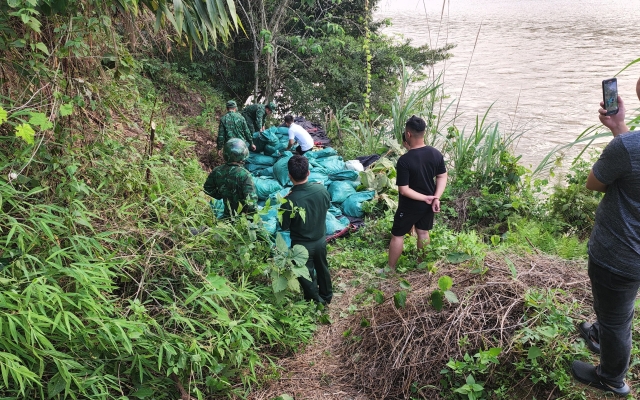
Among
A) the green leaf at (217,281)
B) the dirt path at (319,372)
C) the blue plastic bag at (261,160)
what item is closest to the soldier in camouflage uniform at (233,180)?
the green leaf at (217,281)

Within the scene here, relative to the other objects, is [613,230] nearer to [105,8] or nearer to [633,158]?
[633,158]

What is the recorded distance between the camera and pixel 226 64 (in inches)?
395

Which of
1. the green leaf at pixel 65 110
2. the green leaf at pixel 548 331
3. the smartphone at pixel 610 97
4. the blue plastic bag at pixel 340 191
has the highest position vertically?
the green leaf at pixel 65 110

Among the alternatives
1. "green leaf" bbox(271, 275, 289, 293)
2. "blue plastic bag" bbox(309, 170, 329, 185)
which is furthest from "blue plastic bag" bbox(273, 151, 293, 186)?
"green leaf" bbox(271, 275, 289, 293)

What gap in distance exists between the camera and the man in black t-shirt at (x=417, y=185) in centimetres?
359

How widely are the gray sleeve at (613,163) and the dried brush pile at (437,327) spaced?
34.5 inches

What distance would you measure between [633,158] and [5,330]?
2765 millimetres

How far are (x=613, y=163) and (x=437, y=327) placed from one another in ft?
4.15

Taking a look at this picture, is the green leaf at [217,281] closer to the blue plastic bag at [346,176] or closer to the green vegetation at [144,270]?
the green vegetation at [144,270]

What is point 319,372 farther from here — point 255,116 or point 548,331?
point 255,116

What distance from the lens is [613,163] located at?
6.47 feet

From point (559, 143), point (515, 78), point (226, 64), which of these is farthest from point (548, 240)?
point (515, 78)

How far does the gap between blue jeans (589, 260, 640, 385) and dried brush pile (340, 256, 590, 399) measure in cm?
39

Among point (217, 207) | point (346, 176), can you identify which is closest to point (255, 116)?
point (346, 176)
